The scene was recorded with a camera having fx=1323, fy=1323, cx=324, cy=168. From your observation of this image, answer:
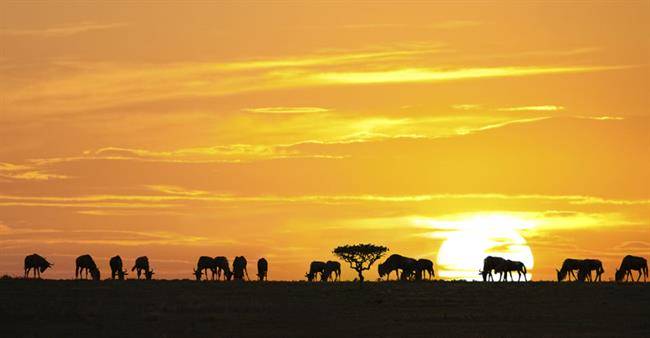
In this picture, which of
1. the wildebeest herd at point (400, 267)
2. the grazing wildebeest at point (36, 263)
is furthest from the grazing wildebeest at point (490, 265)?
the grazing wildebeest at point (36, 263)

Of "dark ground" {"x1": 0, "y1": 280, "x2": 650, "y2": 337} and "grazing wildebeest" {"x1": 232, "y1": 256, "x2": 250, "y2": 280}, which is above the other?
"grazing wildebeest" {"x1": 232, "y1": 256, "x2": 250, "y2": 280}

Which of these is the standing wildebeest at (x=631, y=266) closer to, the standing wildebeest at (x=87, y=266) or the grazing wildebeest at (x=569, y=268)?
the grazing wildebeest at (x=569, y=268)

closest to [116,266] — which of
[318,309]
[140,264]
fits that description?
[140,264]

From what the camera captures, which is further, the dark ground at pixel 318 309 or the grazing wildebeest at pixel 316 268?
the grazing wildebeest at pixel 316 268

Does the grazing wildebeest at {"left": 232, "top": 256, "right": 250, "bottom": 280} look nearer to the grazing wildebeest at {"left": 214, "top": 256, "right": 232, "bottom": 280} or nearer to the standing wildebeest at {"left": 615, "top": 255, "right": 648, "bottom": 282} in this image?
the grazing wildebeest at {"left": 214, "top": 256, "right": 232, "bottom": 280}

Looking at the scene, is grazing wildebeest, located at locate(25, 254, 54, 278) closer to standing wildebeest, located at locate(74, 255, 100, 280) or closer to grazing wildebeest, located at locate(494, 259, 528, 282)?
standing wildebeest, located at locate(74, 255, 100, 280)

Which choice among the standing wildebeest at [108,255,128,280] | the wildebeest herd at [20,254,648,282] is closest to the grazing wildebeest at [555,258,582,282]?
the wildebeest herd at [20,254,648,282]

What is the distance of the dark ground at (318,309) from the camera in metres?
61.8

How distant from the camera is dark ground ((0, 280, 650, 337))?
203ft

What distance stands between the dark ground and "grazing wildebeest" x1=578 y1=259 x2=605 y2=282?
15206 millimetres

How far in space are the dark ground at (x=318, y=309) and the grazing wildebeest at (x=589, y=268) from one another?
1521 centimetres

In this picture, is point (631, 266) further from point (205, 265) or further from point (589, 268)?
point (205, 265)

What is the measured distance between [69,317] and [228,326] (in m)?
8.63

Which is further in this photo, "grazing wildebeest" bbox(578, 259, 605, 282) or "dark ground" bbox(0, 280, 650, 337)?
"grazing wildebeest" bbox(578, 259, 605, 282)
